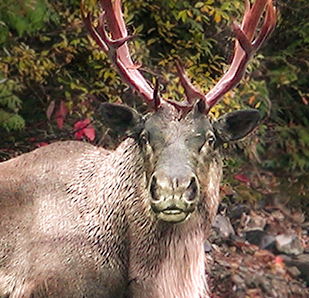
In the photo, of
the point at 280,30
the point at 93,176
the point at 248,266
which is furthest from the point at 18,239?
the point at 280,30

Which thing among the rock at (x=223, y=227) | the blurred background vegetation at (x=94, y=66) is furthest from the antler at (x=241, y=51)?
the rock at (x=223, y=227)

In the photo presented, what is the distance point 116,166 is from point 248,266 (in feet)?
11.4

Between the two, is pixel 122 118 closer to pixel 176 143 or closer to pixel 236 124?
pixel 176 143

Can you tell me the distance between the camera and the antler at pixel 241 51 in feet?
13.1

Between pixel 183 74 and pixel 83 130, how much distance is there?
2879 millimetres

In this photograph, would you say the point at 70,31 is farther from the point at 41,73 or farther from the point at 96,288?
the point at 96,288

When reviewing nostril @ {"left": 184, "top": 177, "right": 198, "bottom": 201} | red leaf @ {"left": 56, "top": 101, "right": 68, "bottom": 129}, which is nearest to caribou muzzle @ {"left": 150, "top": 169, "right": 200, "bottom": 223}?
nostril @ {"left": 184, "top": 177, "right": 198, "bottom": 201}

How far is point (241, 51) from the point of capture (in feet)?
14.2

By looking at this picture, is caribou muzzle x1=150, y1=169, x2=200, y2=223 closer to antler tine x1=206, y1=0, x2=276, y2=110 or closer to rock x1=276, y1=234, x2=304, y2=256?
antler tine x1=206, y1=0, x2=276, y2=110

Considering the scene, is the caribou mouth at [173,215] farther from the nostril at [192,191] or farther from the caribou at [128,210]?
the caribou at [128,210]

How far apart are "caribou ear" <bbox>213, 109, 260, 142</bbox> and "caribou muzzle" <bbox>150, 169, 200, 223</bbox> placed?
53 centimetres

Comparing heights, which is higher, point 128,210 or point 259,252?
point 128,210

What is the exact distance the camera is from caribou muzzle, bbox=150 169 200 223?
359cm

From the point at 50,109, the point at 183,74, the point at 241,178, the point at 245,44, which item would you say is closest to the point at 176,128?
the point at 183,74
